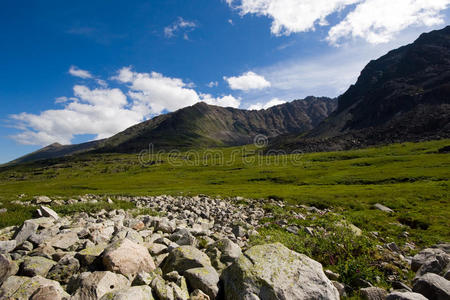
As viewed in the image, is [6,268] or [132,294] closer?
[132,294]

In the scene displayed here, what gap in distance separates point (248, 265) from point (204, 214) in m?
13.0

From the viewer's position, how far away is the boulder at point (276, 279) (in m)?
5.42

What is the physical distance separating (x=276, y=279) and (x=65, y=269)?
19.7 feet

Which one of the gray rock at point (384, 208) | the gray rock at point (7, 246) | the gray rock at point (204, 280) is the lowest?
the gray rock at point (384, 208)

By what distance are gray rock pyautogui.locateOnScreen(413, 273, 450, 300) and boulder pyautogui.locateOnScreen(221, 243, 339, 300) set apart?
2550 millimetres

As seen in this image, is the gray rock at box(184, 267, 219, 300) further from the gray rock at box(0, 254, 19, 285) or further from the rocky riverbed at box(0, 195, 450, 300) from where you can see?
the gray rock at box(0, 254, 19, 285)

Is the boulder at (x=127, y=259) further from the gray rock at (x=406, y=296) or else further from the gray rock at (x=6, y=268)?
the gray rock at (x=406, y=296)

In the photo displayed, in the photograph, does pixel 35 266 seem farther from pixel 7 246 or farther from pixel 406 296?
pixel 406 296

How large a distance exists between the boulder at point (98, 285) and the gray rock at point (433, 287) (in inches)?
320

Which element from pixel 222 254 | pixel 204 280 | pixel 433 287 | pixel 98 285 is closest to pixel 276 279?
pixel 204 280

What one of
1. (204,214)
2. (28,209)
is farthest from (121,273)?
(28,209)

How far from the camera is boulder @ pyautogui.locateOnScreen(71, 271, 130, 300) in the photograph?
5.18 metres

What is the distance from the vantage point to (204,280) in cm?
597

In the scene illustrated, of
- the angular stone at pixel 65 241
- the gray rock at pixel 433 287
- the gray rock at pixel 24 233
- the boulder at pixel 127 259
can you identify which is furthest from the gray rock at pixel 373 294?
the gray rock at pixel 24 233
